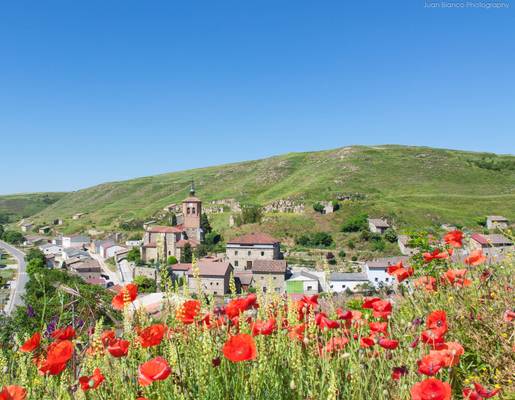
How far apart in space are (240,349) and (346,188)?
323ft

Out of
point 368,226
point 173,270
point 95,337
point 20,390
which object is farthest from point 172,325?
point 368,226

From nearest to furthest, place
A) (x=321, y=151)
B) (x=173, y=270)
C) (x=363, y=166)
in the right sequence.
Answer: (x=173, y=270) → (x=363, y=166) → (x=321, y=151)

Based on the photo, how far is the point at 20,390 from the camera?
1.79 m

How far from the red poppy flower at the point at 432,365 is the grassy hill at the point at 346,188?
71932mm

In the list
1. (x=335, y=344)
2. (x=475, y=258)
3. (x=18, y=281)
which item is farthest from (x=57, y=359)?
(x=18, y=281)

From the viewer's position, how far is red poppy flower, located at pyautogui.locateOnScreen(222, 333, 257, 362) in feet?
5.60

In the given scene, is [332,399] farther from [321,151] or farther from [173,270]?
[321,151]

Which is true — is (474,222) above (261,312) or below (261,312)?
below

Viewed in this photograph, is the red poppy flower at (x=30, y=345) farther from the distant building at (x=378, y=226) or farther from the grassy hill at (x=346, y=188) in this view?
the grassy hill at (x=346, y=188)

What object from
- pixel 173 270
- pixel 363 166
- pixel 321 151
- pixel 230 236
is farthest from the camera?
pixel 321 151

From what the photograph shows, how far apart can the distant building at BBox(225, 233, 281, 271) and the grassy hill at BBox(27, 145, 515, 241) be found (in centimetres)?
1553

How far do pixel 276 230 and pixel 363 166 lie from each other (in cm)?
5117

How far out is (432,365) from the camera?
5.90 feet

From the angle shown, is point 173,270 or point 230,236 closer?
point 173,270
